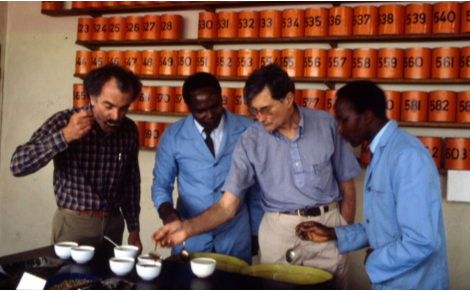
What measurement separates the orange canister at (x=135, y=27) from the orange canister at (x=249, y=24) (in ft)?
2.60

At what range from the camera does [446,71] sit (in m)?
2.53

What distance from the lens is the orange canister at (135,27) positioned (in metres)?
3.24

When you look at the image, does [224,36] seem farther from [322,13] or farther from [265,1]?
[322,13]

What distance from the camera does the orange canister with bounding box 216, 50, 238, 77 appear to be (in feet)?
9.73

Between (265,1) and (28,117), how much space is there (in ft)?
7.44

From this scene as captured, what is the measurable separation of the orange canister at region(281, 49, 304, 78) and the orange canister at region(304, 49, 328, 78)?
0.13ft

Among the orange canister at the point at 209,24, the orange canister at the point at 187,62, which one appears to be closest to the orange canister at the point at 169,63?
the orange canister at the point at 187,62

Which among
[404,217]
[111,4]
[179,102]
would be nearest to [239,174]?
[404,217]

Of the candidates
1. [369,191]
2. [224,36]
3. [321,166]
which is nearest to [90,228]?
[321,166]

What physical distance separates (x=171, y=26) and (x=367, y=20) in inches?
53.4

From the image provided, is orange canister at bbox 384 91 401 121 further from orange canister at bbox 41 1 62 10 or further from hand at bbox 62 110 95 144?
orange canister at bbox 41 1 62 10

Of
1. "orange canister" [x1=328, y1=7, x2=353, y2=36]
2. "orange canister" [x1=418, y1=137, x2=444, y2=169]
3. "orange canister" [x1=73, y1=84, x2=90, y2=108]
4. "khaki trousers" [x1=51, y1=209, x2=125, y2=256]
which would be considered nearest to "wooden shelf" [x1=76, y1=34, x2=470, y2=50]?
"orange canister" [x1=328, y1=7, x2=353, y2=36]

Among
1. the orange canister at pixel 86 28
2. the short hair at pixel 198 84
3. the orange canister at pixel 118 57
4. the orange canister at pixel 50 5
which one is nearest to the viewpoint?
the short hair at pixel 198 84

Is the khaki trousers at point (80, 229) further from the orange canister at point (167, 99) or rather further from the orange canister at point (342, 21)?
the orange canister at point (342, 21)
